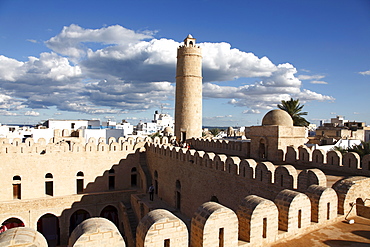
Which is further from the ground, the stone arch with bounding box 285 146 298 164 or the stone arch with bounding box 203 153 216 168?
the stone arch with bounding box 285 146 298 164

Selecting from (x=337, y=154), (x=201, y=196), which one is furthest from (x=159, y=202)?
(x=337, y=154)

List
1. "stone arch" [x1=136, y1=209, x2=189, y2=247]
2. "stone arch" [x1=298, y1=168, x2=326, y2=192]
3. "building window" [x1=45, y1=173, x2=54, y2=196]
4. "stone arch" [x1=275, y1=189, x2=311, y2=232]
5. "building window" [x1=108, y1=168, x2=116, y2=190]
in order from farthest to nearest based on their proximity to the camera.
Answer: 1. "building window" [x1=108, y1=168, x2=116, y2=190]
2. "building window" [x1=45, y1=173, x2=54, y2=196]
3. "stone arch" [x1=298, y1=168, x2=326, y2=192]
4. "stone arch" [x1=275, y1=189, x2=311, y2=232]
5. "stone arch" [x1=136, y1=209, x2=189, y2=247]

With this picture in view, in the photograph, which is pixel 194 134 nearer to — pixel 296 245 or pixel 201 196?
pixel 201 196

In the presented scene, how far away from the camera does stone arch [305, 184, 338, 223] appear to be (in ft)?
17.0

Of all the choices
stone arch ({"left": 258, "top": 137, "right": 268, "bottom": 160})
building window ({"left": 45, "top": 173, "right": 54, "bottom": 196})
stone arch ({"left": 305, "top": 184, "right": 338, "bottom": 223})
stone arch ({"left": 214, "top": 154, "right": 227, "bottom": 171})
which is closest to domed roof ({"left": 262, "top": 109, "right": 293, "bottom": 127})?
stone arch ({"left": 258, "top": 137, "right": 268, "bottom": 160})

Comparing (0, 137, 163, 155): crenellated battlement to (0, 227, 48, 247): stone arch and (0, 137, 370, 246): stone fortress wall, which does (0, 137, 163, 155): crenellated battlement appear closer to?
(0, 137, 370, 246): stone fortress wall

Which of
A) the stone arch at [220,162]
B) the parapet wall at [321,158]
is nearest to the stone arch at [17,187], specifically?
the stone arch at [220,162]

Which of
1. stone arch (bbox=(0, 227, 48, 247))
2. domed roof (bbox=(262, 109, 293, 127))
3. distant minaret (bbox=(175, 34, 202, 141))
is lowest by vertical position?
stone arch (bbox=(0, 227, 48, 247))

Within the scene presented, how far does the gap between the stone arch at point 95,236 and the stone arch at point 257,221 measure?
1.98 m

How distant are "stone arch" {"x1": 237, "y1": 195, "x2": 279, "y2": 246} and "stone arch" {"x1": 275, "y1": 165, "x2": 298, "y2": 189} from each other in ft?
10.8

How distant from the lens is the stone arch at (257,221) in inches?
174

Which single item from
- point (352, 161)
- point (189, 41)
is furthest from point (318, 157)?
point (189, 41)

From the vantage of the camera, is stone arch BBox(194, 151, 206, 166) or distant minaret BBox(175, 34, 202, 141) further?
distant minaret BBox(175, 34, 202, 141)

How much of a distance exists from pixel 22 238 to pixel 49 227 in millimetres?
17918
